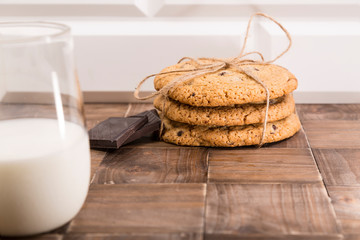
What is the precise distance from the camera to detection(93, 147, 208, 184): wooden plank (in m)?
0.80

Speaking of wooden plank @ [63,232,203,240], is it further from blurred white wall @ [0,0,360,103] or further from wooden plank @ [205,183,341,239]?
blurred white wall @ [0,0,360,103]

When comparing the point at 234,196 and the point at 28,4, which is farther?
the point at 28,4

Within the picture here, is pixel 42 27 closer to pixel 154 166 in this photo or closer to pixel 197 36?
pixel 154 166

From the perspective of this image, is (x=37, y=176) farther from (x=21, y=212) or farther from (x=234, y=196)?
(x=234, y=196)

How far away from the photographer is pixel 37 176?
0.57 meters

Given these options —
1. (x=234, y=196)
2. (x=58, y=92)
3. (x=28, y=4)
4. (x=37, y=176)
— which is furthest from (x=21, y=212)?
(x=28, y=4)

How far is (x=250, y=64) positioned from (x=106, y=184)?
46 centimetres

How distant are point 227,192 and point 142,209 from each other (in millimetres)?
143

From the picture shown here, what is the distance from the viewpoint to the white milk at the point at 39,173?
57cm

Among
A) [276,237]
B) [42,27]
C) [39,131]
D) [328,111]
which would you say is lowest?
[328,111]

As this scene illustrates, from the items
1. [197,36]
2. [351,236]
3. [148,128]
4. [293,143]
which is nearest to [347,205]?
[351,236]

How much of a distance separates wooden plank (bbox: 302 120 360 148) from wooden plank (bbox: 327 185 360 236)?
20 centimetres

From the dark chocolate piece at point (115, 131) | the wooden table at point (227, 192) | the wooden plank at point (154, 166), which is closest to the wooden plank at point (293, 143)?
the wooden table at point (227, 192)

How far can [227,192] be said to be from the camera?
29.3 inches
